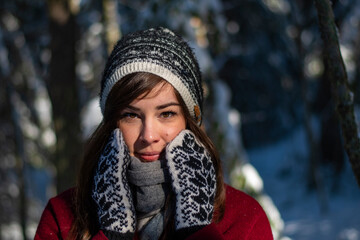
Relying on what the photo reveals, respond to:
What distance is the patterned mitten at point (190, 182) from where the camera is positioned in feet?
5.33

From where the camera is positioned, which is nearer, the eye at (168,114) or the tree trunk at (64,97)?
the eye at (168,114)

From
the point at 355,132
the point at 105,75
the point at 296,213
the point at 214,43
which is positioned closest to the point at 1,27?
the point at 214,43

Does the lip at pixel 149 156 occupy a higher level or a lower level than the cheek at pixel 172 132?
lower

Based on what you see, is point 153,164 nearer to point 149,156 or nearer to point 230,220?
point 149,156

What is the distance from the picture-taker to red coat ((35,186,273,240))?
69.3 inches

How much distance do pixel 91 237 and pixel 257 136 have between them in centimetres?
1291

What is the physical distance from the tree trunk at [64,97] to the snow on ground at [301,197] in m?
4.55

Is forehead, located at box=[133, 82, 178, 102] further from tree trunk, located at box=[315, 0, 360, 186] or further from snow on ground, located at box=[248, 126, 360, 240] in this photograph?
snow on ground, located at box=[248, 126, 360, 240]

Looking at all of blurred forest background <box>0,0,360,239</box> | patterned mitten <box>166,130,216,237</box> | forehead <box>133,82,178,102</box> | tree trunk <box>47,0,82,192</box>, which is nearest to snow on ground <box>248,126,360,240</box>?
blurred forest background <box>0,0,360,239</box>

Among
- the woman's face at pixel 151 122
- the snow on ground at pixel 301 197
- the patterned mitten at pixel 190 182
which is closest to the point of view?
the patterned mitten at pixel 190 182

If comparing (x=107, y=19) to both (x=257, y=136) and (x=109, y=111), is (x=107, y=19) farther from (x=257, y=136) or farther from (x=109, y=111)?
(x=257, y=136)

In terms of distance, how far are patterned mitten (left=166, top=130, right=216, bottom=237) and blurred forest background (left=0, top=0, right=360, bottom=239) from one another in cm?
70

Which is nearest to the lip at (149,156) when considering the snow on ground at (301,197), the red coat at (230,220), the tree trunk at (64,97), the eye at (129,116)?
the eye at (129,116)

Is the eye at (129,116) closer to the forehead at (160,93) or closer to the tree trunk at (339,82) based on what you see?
the forehead at (160,93)
